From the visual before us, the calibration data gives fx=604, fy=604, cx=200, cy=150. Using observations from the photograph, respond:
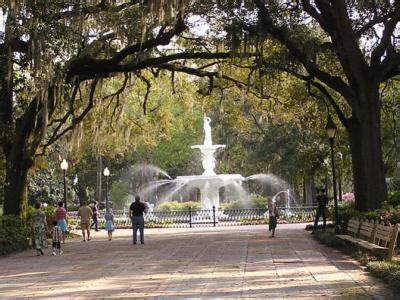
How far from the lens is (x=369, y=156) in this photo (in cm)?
1850

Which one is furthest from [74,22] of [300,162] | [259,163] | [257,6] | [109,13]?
[259,163]

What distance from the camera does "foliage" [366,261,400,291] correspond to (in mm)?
9055

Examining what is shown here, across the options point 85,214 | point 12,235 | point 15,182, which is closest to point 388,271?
point 12,235

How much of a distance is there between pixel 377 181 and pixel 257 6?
21.4 feet

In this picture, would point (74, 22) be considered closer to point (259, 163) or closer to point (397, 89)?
point (397, 89)

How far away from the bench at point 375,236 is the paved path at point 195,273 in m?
0.59

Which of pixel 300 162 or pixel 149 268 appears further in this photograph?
pixel 300 162

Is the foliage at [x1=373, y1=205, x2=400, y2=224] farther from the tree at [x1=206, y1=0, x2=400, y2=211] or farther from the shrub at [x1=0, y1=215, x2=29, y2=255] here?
the shrub at [x1=0, y1=215, x2=29, y2=255]

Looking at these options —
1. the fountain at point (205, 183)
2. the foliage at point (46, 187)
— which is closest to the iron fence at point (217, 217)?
the fountain at point (205, 183)

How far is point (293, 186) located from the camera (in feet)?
183

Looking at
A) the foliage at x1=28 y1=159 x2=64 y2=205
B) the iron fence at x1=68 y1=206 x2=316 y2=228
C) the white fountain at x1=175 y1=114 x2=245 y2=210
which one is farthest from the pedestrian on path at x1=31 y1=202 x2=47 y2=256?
the foliage at x1=28 y1=159 x2=64 y2=205

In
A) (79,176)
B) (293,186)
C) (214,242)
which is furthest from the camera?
(79,176)

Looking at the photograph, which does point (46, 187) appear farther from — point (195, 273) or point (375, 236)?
point (375, 236)

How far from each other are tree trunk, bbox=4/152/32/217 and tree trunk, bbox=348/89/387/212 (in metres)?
11.8
